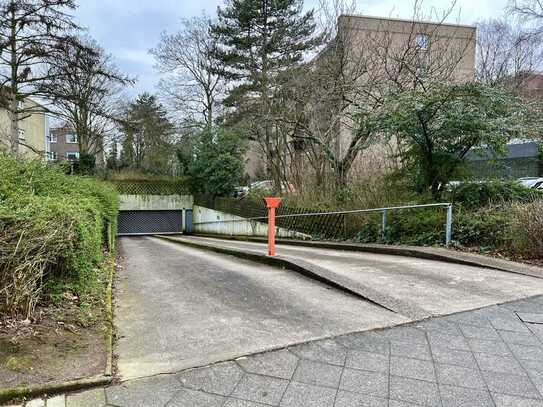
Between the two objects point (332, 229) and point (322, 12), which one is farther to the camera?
point (322, 12)

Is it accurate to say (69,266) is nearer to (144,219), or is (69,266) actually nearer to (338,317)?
(338,317)

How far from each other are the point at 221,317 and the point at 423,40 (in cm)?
1103

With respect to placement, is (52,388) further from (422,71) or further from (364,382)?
(422,71)

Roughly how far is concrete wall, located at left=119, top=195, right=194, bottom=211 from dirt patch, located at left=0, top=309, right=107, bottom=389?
22.0m

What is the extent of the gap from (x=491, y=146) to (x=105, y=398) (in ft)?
25.3

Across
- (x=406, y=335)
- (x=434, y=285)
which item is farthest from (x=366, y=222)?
(x=406, y=335)

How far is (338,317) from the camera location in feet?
9.94

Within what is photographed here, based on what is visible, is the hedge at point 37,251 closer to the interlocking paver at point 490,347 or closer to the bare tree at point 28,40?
the interlocking paver at point 490,347

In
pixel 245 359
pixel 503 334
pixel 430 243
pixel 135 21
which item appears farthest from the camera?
pixel 135 21

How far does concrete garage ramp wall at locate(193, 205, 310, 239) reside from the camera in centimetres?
1199

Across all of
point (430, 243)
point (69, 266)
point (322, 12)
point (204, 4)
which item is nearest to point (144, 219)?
point (204, 4)

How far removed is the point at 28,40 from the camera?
13125mm

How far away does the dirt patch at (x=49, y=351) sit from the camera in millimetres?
2010

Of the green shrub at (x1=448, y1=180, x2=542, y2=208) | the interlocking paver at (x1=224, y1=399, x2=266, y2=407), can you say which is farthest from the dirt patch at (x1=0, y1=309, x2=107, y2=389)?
the green shrub at (x1=448, y1=180, x2=542, y2=208)
